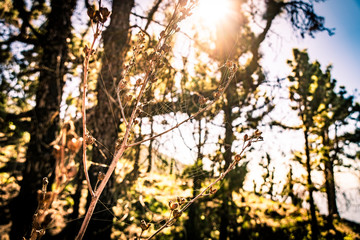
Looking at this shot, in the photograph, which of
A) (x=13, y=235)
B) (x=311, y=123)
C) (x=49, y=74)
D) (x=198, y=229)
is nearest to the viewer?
(x=13, y=235)

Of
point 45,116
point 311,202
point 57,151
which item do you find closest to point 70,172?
point 57,151

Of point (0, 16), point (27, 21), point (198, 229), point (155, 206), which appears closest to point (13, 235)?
point (27, 21)

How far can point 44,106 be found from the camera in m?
3.24

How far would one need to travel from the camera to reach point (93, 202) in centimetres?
75

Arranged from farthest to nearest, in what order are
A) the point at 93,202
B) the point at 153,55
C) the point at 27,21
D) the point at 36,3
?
the point at 36,3 → the point at 27,21 → the point at 153,55 → the point at 93,202

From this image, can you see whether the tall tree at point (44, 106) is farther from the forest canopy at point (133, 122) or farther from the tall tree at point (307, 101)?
the tall tree at point (307, 101)

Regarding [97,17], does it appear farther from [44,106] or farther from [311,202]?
[311,202]

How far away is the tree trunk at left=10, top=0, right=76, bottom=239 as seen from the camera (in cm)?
293

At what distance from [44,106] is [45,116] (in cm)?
17

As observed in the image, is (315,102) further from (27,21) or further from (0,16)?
(0,16)

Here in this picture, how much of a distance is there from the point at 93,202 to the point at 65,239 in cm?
489

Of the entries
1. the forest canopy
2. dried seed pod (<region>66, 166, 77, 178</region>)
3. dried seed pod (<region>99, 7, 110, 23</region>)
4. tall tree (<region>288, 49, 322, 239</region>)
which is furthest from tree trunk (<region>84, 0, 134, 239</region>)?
tall tree (<region>288, 49, 322, 239</region>)

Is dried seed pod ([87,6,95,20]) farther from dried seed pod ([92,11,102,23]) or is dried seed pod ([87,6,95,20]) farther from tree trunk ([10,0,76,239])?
tree trunk ([10,0,76,239])

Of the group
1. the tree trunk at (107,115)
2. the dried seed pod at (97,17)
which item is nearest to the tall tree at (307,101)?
the tree trunk at (107,115)
